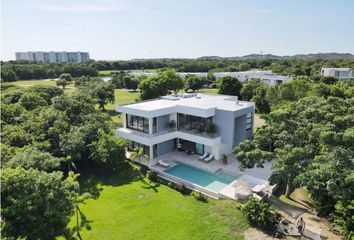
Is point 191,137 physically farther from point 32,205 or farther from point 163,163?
point 32,205

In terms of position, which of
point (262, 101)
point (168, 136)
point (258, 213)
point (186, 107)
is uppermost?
point (186, 107)

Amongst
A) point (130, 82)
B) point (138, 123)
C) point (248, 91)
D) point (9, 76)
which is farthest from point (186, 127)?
point (9, 76)

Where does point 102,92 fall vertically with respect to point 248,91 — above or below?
above

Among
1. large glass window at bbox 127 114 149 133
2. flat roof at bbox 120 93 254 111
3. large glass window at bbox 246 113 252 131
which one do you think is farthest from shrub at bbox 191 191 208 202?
large glass window at bbox 246 113 252 131

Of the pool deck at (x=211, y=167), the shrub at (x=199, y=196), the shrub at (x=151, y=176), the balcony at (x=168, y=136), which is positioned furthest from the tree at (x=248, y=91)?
the shrub at (x=199, y=196)

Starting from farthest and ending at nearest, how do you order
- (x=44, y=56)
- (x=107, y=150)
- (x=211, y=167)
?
(x=44, y=56), (x=211, y=167), (x=107, y=150)

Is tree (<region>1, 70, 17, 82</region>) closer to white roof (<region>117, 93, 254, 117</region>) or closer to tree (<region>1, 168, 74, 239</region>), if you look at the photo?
white roof (<region>117, 93, 254, 117</region>)

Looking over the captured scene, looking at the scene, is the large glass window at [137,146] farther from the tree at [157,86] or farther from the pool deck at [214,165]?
the tree at [157,86]
